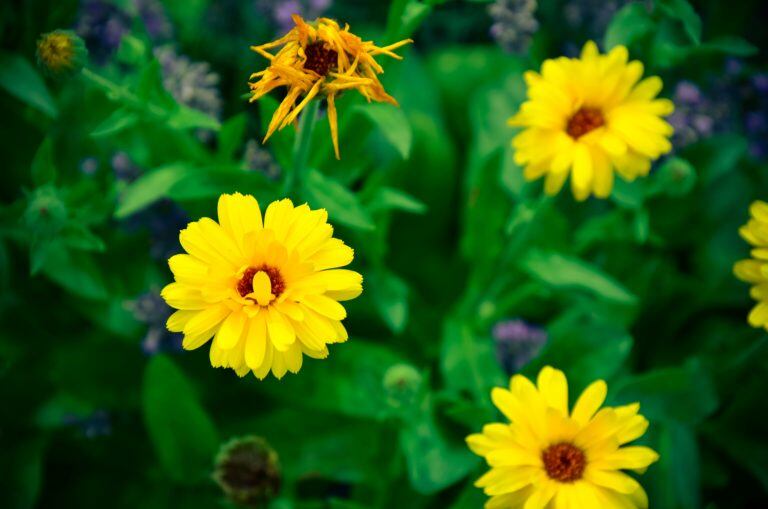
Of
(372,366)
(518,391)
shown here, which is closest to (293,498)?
(372,366)

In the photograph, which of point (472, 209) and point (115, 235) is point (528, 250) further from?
point (115, 235)

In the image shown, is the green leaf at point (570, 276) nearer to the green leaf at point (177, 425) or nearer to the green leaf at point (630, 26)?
the green leaf at point (630, 26)

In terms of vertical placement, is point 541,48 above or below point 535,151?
above


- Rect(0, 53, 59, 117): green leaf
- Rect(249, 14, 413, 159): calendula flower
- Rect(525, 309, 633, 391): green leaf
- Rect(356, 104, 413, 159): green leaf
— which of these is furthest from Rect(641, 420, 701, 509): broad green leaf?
Rect(0, 53, 59, 117): green leaf

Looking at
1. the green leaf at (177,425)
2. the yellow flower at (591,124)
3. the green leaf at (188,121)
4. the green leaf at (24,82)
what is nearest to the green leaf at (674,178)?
the yellow flower at (591,124)

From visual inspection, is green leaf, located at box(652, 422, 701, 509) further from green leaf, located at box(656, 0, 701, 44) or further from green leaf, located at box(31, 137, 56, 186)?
green leaf, located at box(31, 137, 56, 186)
